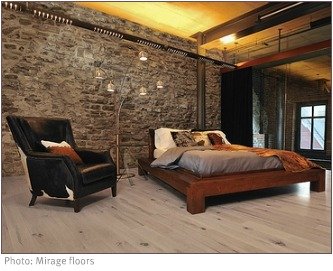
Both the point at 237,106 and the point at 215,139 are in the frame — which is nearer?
the point at 215,139

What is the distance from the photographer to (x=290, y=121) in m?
5.59

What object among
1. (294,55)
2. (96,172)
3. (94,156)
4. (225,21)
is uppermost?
(225,21)

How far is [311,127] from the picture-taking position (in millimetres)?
5434

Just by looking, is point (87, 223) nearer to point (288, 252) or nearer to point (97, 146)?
point (288, 252)

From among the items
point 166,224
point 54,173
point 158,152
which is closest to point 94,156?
point 54,173

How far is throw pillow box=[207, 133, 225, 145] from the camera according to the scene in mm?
4465

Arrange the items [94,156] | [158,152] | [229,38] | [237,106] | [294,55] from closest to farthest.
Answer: [94,156]
[158,152]
[294,55]
[229,38]
[237,106]

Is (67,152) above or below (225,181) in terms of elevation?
above

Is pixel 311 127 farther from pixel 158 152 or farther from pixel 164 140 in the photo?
pixel 158 152

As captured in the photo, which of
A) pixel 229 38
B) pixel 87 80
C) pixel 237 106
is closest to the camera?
pixel 87 80

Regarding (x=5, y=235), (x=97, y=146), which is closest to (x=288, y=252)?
(x=5, y=235)

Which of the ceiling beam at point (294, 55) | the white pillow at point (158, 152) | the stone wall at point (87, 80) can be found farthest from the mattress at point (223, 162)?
the ceiling beam at point (294, 55)

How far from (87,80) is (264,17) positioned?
133 inches

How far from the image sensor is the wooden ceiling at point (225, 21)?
4254 mm
